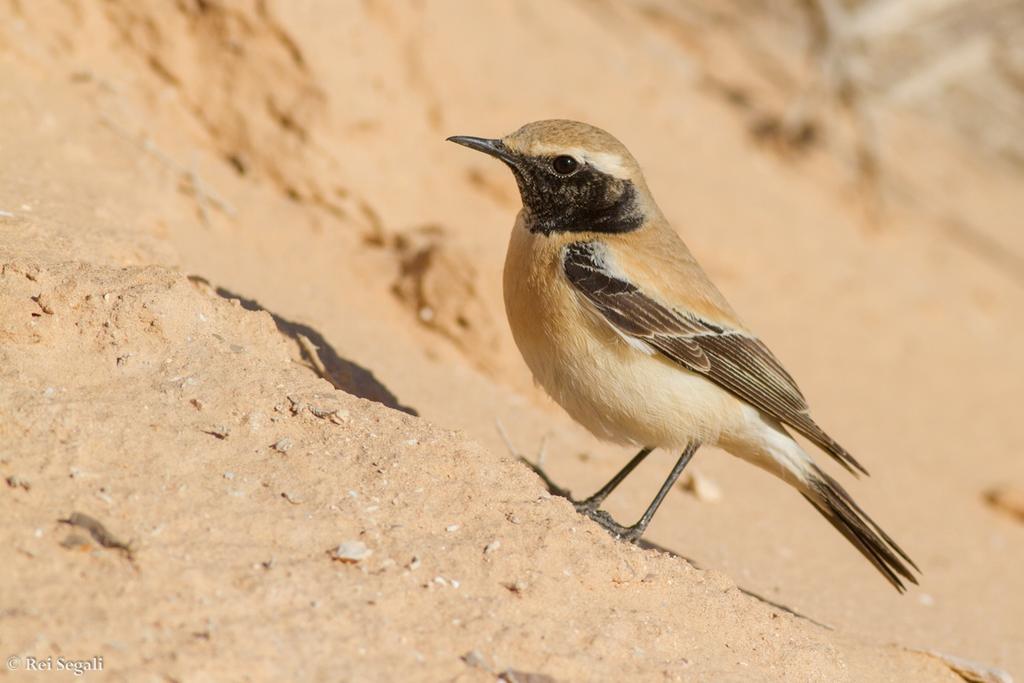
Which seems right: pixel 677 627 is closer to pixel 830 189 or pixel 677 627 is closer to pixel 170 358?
pixel 170 358

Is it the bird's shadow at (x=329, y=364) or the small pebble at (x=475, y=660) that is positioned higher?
the bird's shadow at (x=329, y=364)

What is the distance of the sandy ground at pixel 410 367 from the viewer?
13.3ft

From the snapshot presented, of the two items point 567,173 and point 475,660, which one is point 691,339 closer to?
point 567,173

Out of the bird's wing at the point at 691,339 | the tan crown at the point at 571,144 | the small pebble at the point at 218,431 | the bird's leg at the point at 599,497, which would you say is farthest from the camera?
the tan crown at the point at 571,144

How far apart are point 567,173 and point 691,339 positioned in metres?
1.14

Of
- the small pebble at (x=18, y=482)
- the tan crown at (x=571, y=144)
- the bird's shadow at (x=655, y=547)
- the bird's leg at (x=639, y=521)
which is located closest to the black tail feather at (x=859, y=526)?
the bird's shadow at (x=655, y=547)

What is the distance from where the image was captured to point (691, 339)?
6.20 metres

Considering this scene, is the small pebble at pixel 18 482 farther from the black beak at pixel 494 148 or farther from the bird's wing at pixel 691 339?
the black beak at pixel 494 148

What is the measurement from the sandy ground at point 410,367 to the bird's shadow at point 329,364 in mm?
39

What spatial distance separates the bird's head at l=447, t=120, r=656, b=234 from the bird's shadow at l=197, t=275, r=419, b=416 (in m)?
1.28

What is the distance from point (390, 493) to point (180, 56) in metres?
5.27

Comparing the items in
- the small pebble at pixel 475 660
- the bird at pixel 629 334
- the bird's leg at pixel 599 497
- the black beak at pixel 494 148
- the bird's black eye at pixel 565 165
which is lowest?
the small pebble at pixel 475 660

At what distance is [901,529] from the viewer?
31.2ft

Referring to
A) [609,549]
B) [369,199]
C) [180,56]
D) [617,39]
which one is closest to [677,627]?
[609,549]
